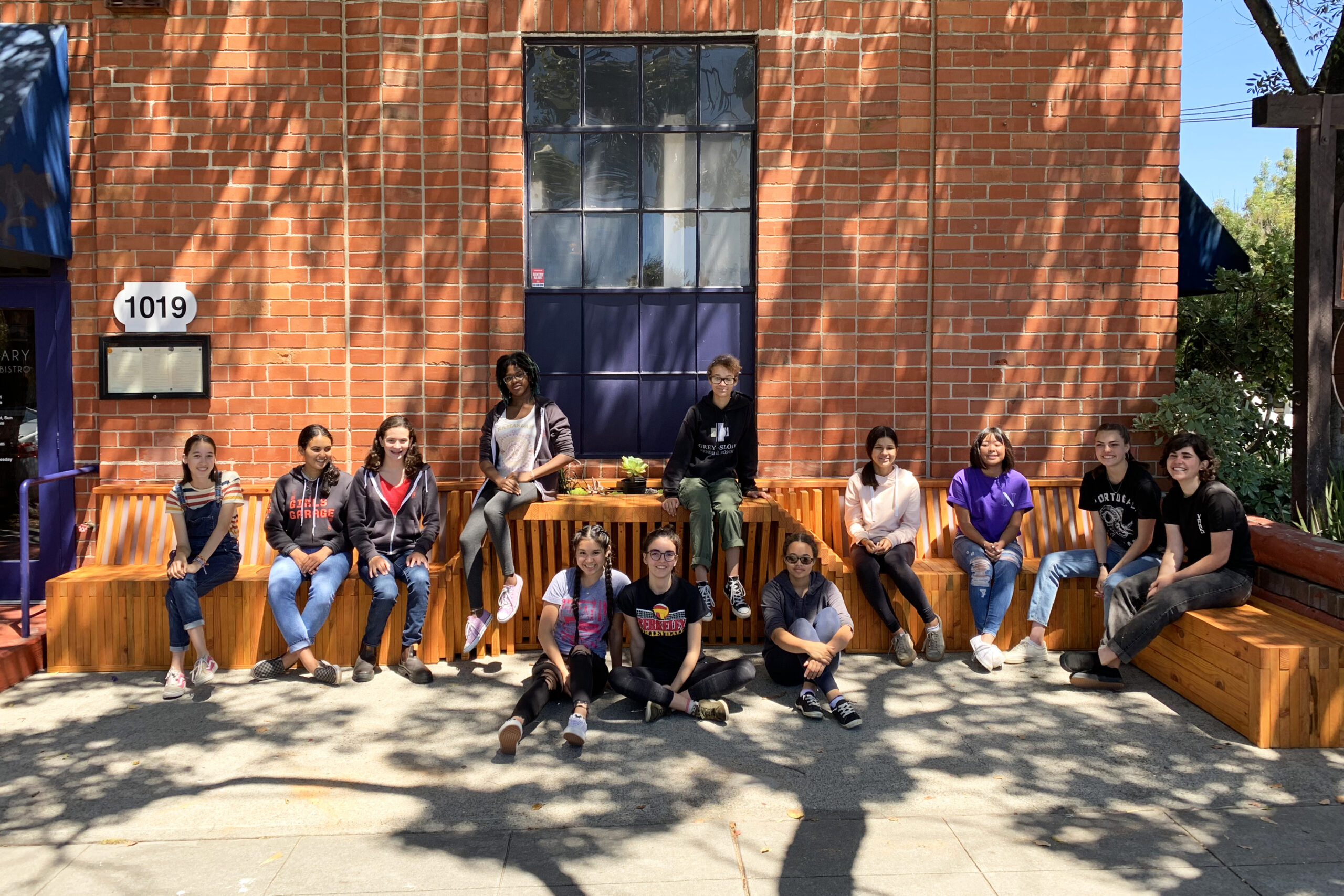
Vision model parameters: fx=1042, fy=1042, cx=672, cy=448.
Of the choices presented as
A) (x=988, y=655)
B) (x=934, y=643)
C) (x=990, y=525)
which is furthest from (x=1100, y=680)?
(x=990, y=525)

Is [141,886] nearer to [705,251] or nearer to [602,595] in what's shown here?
[602,595]

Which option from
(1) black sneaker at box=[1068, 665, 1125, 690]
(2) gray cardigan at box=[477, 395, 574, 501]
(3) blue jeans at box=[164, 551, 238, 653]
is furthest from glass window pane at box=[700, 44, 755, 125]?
(3) blue jeans at box=[164, 551, 238, 653]

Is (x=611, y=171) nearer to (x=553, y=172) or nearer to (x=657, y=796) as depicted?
(x=553, y=172)

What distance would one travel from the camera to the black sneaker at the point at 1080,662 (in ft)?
20.3

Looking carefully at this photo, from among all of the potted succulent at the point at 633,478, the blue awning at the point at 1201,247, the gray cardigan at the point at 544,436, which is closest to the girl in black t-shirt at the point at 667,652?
the gray cardigan at the point at 544,436

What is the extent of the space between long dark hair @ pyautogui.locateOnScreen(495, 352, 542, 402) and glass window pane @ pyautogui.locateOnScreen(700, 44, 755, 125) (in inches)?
91.3

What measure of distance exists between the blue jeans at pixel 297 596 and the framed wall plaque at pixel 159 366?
1.89 metres

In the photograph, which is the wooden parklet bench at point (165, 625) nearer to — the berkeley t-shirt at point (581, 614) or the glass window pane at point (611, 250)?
the berkeley t-shirt at point (581, 614)

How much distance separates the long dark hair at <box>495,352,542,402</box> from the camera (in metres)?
6.86

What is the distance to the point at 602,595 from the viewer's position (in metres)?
5.92

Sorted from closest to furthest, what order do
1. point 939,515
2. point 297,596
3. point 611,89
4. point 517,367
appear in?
point 297,596
point 517,367
point 939,515
point 611,89

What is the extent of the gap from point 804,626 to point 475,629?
2.09 metres

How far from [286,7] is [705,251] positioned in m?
3.47

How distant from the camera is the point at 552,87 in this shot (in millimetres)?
7672
